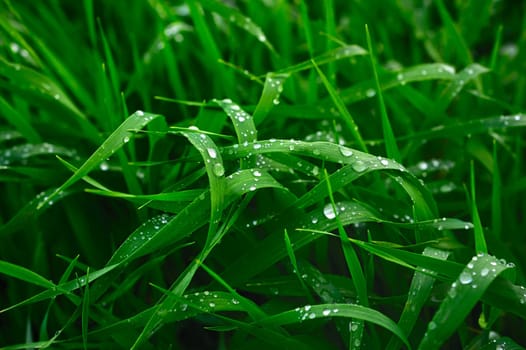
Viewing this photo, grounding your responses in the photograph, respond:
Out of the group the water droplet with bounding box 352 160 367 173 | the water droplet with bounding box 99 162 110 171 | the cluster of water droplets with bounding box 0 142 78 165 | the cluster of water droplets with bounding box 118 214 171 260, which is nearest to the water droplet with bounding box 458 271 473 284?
the water droplet with bounding box 352 160 367 173

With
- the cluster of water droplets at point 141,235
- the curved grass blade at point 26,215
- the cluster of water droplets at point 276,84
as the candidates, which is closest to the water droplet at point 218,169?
the cluster of water droplets at point 141,235

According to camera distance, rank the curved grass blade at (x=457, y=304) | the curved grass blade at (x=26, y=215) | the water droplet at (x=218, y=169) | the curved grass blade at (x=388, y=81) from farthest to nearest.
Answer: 1. the curved grass blade at (x=388, y=81)
2. the curved grass blade at (x=26, y=215)
3. the water droplet at (x=218, y=169)
4. the curved grass blade at (x=457, y=304)

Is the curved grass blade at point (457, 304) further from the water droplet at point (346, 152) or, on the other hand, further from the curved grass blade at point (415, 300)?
the water droplet at point (346, 152)

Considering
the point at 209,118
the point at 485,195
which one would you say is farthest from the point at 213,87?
the point at 485,195

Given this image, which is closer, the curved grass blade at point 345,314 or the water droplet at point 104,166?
the curved grass blade at point 345,314

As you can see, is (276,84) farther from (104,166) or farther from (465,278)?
(465,278)

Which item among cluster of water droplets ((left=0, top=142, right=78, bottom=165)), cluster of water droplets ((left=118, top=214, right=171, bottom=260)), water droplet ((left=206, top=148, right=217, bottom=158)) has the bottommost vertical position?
cluster of water droplets ((left=118, top=214, right=171, bottom=260))

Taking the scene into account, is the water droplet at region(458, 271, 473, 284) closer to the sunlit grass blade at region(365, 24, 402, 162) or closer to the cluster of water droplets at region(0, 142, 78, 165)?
the sunlit grass blade at region(365, 24, 402, 162)
